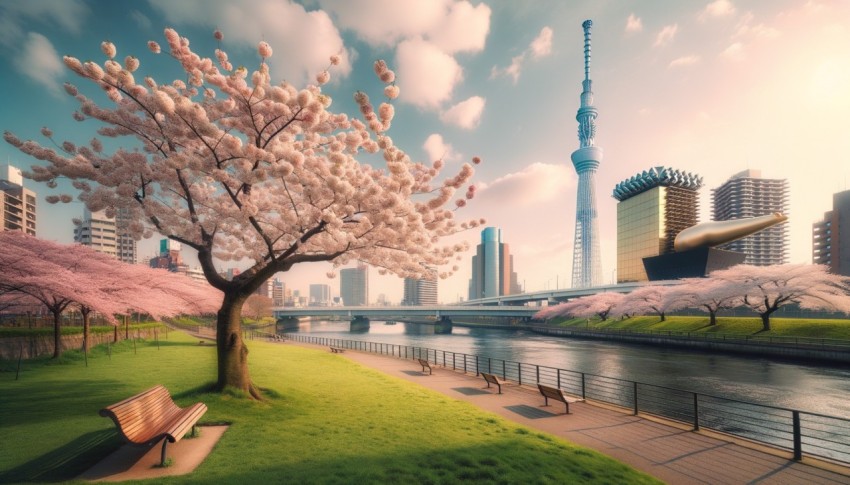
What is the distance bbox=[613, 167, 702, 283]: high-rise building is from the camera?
112625mm

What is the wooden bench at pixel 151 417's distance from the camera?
6.12m

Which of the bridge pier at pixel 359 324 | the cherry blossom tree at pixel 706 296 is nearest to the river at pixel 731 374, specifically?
the cherry blossom tree at pixel 706 296

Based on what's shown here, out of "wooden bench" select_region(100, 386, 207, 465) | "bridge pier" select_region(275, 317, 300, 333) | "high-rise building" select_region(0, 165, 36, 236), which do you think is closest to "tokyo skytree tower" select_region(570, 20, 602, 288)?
"bridge pier" select_region(275, 317, 300, 333)

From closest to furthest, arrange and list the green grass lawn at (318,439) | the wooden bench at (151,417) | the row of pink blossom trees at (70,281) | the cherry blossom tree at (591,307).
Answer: the wooden bench at (151,417) → the green grass lawn at (318,439) → the row of pink blossom trees at (70,281) → the cherry blossom tree at (591,307)

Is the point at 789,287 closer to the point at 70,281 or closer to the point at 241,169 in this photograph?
the point at 241,169

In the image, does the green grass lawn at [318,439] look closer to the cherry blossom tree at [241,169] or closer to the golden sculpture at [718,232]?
the cherry blossom tree at [241,169]

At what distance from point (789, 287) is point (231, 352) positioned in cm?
5556

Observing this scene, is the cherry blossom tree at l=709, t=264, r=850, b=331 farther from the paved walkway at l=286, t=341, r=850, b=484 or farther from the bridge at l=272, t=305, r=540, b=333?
the bridge at l=272, t=305, r=540, b=333

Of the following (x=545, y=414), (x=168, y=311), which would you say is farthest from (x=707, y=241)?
(x=168, y=311)

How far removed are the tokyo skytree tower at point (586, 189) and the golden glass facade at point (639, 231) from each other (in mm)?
44024

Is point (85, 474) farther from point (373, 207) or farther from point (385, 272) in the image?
point (385, 272)

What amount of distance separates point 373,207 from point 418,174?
298 centimetres

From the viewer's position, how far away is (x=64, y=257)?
62.7 feet

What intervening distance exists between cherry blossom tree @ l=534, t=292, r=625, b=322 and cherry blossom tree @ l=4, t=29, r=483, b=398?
73.1 metres
